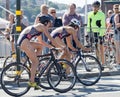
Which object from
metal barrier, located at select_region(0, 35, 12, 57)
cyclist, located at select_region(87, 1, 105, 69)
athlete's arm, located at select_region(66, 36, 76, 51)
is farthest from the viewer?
metal barrier, located at select_region(0, 35, 12, 57)

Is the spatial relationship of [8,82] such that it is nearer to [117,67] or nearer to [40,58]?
[40,58]

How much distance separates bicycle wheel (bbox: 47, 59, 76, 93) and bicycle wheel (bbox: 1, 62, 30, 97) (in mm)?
544

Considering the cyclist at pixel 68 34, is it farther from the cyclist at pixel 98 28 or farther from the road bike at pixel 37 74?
the cyclist at pixel 98 28

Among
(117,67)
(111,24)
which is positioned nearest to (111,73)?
(117,67)

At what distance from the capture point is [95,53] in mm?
14141

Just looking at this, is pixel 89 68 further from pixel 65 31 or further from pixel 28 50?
pixel 28 50

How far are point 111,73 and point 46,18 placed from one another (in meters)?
3.94

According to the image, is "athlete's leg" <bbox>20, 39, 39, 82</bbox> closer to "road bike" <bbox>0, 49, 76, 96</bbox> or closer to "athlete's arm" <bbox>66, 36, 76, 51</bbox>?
"road bike" <bbox>0, 49, 76, 96</bbox>

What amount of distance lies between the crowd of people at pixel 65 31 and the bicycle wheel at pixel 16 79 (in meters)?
0.23

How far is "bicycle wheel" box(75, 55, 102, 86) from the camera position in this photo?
459 inches

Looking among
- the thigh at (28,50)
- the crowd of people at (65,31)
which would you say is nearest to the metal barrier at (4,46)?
the crowd of people at (65,31)

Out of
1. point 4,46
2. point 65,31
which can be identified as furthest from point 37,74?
point 4,46

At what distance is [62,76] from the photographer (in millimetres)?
10828

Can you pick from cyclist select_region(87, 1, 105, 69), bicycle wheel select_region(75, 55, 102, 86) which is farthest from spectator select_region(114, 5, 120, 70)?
bicycle wheel select_region(75, 55, 102, 86)
